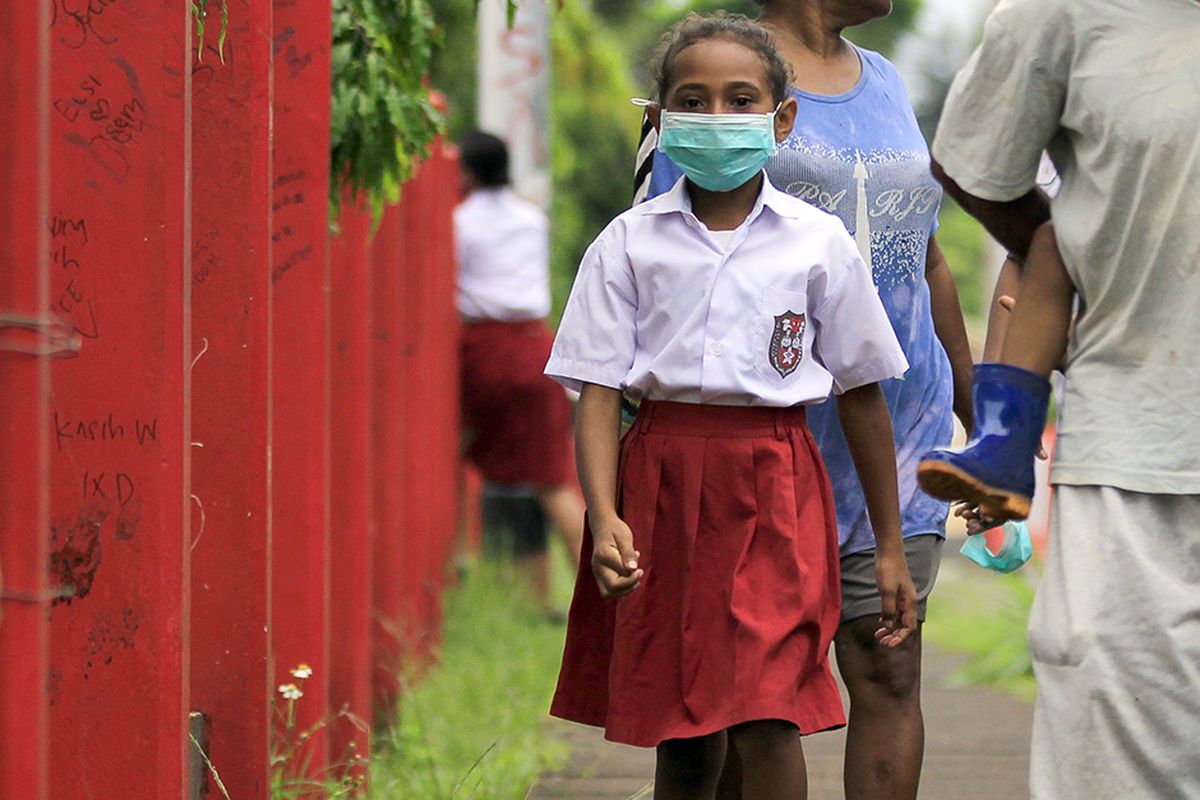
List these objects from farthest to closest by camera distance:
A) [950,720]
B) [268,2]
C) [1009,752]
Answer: [950,720]
[1009,752]
[268,2]

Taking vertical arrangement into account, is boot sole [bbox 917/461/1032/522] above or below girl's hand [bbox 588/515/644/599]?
above

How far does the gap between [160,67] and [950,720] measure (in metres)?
5.11

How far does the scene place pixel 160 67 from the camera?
3.85 m

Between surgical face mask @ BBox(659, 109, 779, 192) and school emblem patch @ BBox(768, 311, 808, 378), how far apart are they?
0.90 ft

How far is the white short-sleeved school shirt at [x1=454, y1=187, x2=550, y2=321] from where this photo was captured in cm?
1056

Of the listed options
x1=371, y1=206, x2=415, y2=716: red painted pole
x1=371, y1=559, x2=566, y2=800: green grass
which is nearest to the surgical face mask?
x1=371, y1=559, x2=566, y2=800: green grass

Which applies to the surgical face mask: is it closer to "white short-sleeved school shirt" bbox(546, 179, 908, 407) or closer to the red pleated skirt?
"white short-sleeved school shirt" bbox(546, 179, 908, 407)

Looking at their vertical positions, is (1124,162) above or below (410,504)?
above

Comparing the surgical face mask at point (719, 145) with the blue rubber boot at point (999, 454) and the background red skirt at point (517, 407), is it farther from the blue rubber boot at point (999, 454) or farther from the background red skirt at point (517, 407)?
the background red skirt at point (517, 407)

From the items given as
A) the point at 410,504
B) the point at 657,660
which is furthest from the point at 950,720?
the point at 657,660

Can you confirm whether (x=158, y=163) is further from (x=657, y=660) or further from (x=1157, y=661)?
(x=1157, y=661)

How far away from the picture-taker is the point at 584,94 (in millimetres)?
18016

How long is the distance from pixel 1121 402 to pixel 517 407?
7.36m

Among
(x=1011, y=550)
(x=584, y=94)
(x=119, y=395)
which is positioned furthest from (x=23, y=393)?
(x=584, y=94)
